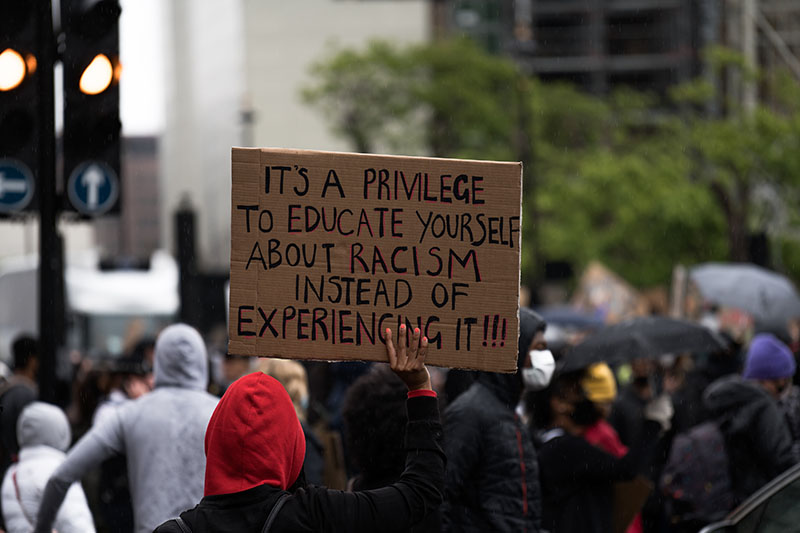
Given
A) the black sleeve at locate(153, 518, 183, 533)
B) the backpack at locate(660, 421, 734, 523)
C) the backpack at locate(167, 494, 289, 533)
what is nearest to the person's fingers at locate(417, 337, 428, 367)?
the backpack at locate(167, 494, 289, 533)

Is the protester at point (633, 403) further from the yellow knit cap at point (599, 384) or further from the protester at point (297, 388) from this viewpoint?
the protester at point (297, 388)

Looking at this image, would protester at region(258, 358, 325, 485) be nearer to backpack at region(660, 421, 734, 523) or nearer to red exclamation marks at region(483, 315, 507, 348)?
backpack at region(660, 421, 734, 523)

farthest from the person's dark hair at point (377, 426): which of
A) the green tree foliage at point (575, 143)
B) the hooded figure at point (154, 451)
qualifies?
the green tree foliage at point (575, 143)

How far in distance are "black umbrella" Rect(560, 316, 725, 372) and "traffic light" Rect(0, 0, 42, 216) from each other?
3894mm

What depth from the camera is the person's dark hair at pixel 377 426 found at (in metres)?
4.85

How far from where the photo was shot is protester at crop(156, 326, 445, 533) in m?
3.50

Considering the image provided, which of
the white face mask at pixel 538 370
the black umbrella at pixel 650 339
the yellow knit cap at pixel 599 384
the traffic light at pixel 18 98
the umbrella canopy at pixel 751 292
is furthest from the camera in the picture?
the umbrella canopy at pixel 751 292

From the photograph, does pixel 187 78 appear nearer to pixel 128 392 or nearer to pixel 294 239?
pixel 128 392

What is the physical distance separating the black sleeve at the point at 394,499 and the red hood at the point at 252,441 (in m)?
0.10

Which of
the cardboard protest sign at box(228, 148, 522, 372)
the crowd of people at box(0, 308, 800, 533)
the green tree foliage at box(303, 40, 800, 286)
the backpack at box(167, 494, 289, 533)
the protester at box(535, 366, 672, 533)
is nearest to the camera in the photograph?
the backpack at box(167, 494, 289, 533)

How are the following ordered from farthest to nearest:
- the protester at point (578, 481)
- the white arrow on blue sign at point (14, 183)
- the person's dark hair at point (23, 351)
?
the person's dark hair at point (23, 351) → the white arrow on blue sign at point (14, 183) → the protester at point (578, 481)

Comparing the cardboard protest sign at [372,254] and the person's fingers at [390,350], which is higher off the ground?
the cardboard protest sign at [372,254]

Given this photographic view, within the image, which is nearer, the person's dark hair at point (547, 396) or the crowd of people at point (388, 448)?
the crowd of people at point (388, 448)

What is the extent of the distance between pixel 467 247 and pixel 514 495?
166 centimetres
